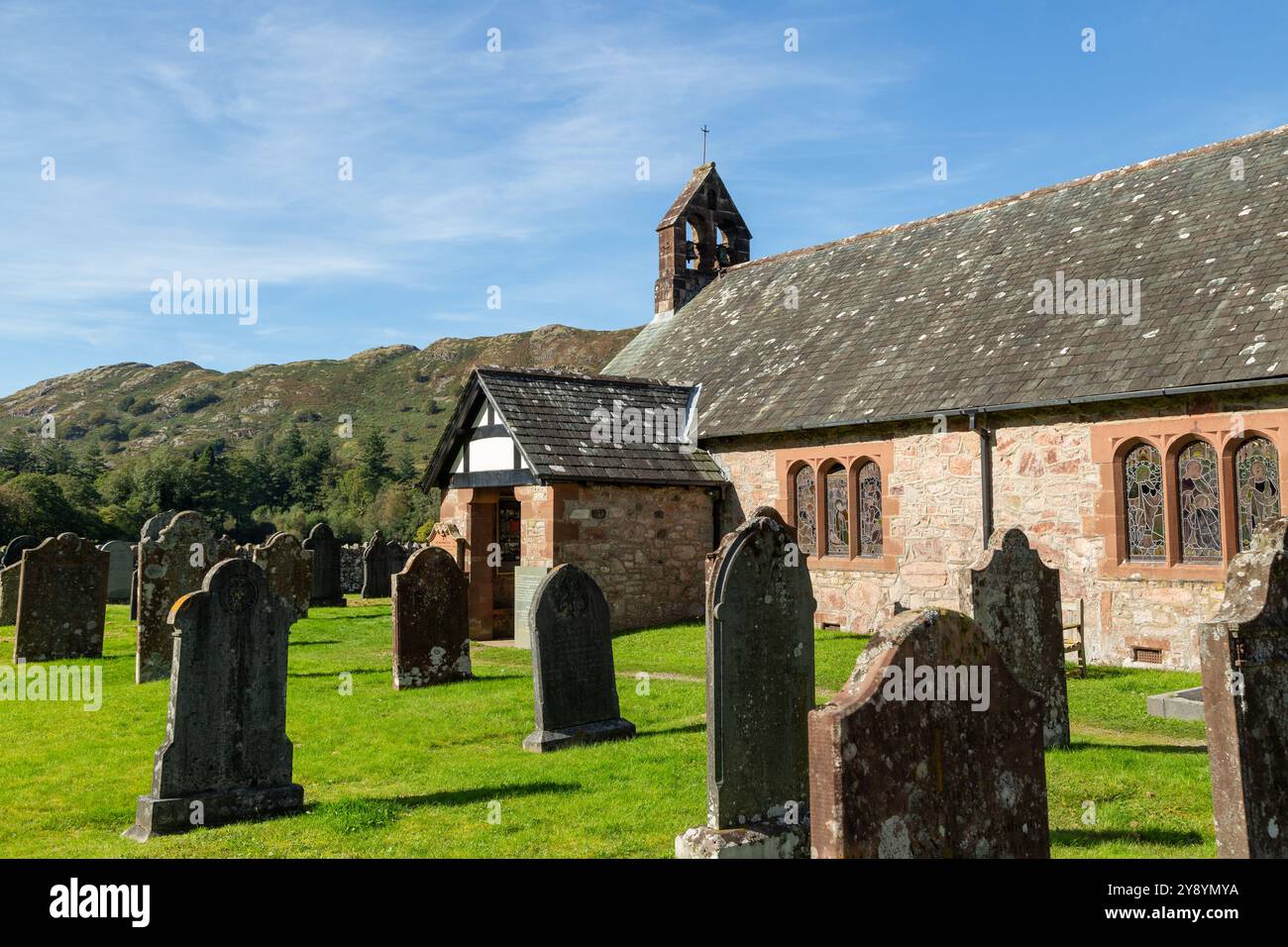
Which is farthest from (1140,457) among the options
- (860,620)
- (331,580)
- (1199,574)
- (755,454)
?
(331,580)

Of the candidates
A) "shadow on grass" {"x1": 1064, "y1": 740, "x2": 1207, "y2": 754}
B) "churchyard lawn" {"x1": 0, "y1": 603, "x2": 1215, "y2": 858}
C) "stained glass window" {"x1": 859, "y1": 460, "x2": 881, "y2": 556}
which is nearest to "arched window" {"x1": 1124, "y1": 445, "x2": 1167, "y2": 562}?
"churchyard lawn" {"x1": 0, "y1": 603, "x2": 1215, "y2": 858}

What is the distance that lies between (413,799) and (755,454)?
473 inches

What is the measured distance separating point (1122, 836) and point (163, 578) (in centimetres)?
1202

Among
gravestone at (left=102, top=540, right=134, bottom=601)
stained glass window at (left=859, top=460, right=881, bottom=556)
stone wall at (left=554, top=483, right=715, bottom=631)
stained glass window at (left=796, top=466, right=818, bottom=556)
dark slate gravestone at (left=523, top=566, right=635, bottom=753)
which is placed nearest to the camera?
dark slate gravestone at (left=523, top=566, right=635, bottom=753)

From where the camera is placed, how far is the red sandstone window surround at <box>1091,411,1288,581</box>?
40.2ft

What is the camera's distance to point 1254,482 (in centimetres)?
1233

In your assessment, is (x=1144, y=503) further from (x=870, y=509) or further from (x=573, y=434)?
(x=573, y=434)

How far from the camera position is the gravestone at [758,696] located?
5.91 m

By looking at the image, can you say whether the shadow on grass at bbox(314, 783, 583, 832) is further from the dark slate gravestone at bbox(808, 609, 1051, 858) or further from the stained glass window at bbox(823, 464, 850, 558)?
the stained glass window at bbox(823, 464, 850, 558)

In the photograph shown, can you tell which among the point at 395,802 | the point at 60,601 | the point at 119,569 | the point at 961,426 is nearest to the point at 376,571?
the point at 119,569

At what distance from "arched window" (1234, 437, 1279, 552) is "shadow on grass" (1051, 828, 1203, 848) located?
7.33m

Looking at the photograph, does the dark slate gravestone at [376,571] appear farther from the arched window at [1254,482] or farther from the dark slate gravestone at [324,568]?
the arched window at [1254,482]
